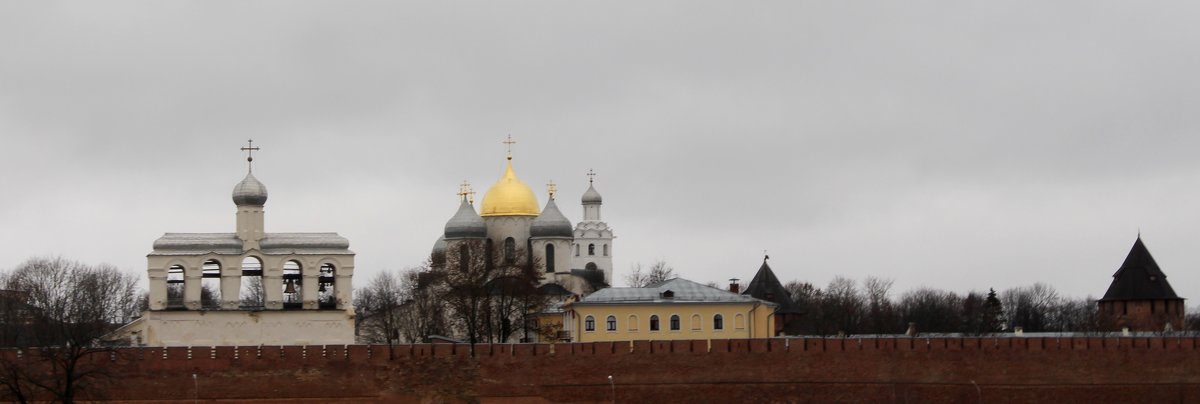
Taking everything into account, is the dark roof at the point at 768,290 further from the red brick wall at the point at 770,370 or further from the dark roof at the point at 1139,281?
the red brick wall at the point at 770,370

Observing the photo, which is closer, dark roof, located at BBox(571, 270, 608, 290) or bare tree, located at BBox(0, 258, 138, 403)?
bare tree, located at BBox(0, 258, 138, 403)

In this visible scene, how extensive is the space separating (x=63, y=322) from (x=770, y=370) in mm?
17182

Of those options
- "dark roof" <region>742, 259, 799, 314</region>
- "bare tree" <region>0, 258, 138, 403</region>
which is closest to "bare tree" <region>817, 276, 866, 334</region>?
"dark roof" <region>742, 259, 799, 314</region>

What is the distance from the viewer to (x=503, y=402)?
152ft

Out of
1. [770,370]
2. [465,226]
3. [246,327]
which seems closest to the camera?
[770,370]

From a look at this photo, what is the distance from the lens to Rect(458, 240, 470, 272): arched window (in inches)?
2468

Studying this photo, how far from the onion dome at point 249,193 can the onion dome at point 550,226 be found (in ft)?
70.2

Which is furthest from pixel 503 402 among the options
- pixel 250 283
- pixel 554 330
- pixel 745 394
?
pixel 250 283

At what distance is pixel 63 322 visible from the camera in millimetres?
54688

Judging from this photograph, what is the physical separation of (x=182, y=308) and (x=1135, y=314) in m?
25.1

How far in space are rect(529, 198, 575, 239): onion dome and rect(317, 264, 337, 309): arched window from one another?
69.2ft

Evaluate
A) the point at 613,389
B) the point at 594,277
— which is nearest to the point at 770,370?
the point at 613,389

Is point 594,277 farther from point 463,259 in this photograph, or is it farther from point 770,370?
point 770,370

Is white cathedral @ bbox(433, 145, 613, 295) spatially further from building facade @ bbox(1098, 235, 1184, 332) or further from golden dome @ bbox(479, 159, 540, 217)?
building facade @ bbox(1098, 235, 1184, 332)
